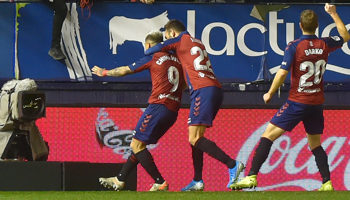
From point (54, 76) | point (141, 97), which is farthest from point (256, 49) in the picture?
point (54, 76)

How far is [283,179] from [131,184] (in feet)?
8.56

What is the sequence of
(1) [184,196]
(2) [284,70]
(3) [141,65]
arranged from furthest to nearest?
(3) [141,65], (2) [284,70], (1) [184,196]

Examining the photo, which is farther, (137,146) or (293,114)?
(137,146)

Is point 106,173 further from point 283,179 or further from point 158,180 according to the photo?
point 283,179

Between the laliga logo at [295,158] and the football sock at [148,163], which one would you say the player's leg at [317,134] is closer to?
the football sock at [148,163]

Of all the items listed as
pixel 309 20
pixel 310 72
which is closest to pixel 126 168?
pixel 310 72

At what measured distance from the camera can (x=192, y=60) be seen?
11.2 meters

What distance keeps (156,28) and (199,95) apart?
3.60 metres

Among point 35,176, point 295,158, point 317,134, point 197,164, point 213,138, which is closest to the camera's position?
point 317,134

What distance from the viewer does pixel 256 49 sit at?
47.6 ft

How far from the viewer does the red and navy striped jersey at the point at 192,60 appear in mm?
11117

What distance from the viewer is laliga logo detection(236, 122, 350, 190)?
46.8ft

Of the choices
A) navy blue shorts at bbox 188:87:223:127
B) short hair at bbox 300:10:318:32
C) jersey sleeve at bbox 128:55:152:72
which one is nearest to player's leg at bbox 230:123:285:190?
navy blue shorts at bbox 188:87:223:127

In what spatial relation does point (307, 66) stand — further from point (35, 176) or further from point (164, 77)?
point (35, 176)
